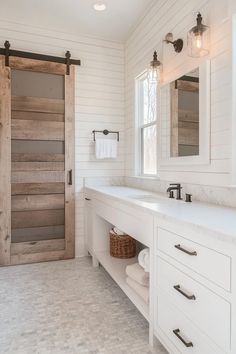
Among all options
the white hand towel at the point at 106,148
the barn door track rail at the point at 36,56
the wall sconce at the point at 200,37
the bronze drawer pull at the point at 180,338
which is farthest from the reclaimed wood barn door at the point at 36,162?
the bronze drawer pull at the point at 180,338

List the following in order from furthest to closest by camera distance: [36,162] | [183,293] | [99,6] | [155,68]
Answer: [36,162] → [99,6] → [155,68] → [183,293]

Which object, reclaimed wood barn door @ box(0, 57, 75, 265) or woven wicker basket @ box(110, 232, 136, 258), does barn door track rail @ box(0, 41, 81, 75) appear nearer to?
reclaimed wood barn door @ box(0, 57, 75, 265)

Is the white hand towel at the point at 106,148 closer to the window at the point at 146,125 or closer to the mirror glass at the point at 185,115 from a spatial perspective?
the window at the point at 146,125

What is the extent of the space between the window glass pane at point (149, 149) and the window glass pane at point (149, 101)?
118mm

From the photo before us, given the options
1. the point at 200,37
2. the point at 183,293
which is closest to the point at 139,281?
the point at 183,293

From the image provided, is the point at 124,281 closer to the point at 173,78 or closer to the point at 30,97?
the point at 173,78

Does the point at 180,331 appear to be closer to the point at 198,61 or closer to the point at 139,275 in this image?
the point at 139,275

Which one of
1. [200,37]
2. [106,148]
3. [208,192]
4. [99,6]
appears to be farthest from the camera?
[106,148]

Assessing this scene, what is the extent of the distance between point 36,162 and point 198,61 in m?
2.16

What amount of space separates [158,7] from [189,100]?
3.99ft

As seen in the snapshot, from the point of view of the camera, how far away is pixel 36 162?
3.30 metres

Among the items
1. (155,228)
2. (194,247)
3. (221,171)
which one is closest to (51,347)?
(155,228)

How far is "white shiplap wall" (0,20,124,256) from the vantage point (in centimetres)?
343

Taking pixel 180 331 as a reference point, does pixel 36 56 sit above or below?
above
